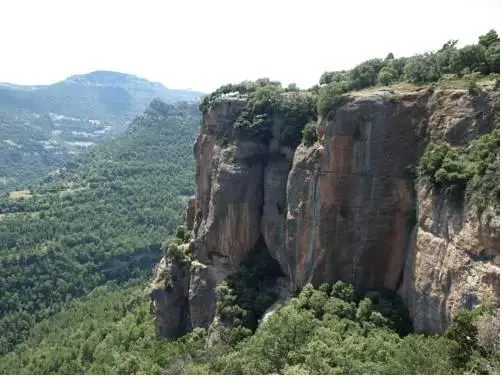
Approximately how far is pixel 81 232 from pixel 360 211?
4171 inches

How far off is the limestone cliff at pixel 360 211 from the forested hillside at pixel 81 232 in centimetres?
5660

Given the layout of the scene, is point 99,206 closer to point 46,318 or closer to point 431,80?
point 46,318

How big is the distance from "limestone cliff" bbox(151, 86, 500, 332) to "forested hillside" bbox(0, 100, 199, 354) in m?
56.6

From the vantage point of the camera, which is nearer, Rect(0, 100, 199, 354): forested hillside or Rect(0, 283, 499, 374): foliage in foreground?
Rect(0, 283, 499, 374): foliage in foreground

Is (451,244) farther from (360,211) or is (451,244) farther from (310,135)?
(310,135)

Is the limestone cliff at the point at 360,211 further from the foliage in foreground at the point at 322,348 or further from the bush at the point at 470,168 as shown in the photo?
the foliage in foreground at the point at 322,348

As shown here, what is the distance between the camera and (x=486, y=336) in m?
26.3

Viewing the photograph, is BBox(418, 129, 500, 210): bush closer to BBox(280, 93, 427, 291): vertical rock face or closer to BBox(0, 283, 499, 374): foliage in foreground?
BBox(280, 93, 427, 291): vertical rock face

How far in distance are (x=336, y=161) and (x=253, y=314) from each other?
1536 centimetres

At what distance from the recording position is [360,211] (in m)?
40.8

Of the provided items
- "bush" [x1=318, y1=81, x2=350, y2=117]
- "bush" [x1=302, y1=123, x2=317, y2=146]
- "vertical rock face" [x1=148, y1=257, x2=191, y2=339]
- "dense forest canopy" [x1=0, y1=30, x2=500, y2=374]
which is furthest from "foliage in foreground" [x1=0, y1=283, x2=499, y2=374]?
"bush" [x1=318, y1=81, x2=350, y2=117]

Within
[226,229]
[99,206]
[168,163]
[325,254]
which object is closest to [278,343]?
[325,254]

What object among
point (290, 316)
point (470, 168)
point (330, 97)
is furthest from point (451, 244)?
point (330, 97)

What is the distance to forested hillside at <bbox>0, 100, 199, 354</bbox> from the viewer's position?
10925cm
